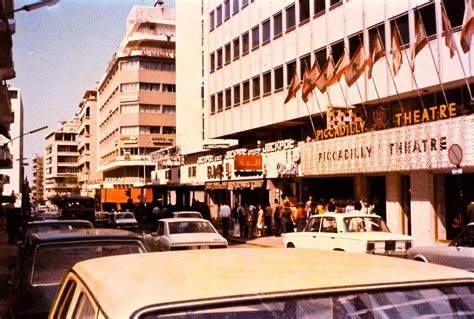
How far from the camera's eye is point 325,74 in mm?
25328

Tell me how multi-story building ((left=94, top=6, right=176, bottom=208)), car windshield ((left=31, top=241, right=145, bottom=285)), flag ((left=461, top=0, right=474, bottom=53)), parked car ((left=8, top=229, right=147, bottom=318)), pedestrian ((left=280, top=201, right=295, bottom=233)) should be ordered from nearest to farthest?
parked car ((left=8, top=229, right=147, bottom=318)), car windshield ((left=31, top=241, right=145, bottom=285)), flag ((left=461, top=0, right=474, bottom=53)), pedestrian ((left=280, top=201, right=295, bottom=233)), multi-story building ((left=94, top=6, right=176, bottom=208))

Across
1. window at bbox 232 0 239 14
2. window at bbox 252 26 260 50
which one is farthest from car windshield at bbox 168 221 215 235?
window at bbox 232 0 239 14

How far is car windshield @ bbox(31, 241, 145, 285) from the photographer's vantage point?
6.05 meters

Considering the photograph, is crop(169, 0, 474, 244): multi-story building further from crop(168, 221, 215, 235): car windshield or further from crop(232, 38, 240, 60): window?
crop(168, 221, 215, 235): car windshield

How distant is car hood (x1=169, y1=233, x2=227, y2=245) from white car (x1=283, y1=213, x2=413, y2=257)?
7.48ft

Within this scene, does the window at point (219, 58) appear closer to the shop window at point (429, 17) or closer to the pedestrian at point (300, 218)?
the pedestrian at point (300, 218)

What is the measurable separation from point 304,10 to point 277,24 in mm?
3085

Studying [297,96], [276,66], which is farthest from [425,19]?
[276,66]

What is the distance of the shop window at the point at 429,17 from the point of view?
70.4 feet

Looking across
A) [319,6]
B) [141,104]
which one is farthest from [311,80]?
[141,104]

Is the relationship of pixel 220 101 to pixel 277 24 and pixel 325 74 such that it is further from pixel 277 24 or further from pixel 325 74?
pixel 325 74

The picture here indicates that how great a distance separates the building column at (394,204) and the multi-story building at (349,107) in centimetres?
4

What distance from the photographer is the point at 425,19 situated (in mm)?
21891

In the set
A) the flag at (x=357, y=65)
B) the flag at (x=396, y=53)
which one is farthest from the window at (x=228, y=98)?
the flag at (x=396, y=53)
